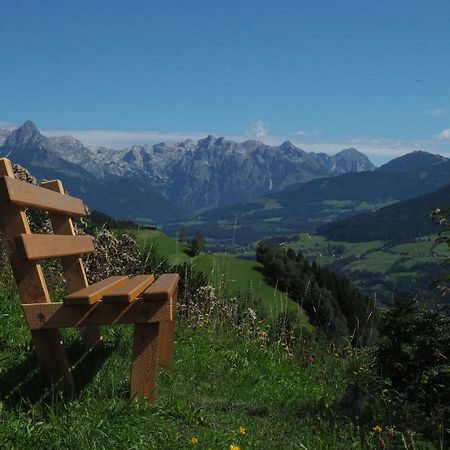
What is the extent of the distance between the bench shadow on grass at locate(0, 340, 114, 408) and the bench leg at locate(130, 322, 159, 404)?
19.2 inches

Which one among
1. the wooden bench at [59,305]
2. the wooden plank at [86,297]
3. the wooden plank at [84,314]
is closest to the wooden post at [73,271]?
the wooden bench at [59,305]

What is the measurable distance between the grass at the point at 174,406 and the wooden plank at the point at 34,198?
4.17ft

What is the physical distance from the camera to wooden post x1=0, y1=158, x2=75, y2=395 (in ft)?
14.0

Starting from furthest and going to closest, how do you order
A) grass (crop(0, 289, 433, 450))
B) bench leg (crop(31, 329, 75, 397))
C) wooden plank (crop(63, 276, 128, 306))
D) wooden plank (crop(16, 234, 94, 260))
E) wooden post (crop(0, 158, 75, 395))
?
bench leg (crop(31, 329, 75, 397))
wooden post (crop(0, 158, 75, 395))
wooden plank (crop(16, 234, 94, 260))
wooden plank (crop(63, 276, 128, 306))
grass (crop(0, 289, 433, 450))

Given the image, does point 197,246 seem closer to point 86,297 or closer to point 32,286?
point 32,286

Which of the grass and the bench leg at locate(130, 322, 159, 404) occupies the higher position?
the bench leg at locate(130, 322, 159, 404)

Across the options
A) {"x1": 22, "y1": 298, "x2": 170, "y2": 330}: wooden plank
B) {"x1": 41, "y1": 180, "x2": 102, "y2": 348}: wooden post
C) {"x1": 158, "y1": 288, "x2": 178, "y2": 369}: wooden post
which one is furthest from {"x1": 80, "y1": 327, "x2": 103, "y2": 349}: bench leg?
{"x1": 22, "y1": 298, "x2": 170, "y2": 330}: wooden plank

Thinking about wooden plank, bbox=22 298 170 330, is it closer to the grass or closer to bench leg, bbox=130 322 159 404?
bench leg, bbox=130 322 159 404

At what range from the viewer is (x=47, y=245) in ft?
15.1

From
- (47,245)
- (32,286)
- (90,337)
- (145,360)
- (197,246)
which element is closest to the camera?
(32,286)

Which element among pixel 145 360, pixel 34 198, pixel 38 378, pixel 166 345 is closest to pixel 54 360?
pixel 38 378

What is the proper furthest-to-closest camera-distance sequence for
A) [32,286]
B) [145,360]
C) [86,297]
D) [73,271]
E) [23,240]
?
[73,271] → [145,360] → [32,286] → [23,240] → [86,297]

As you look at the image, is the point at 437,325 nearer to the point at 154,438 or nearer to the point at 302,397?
the point at 302,397

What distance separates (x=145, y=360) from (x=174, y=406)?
471mm
